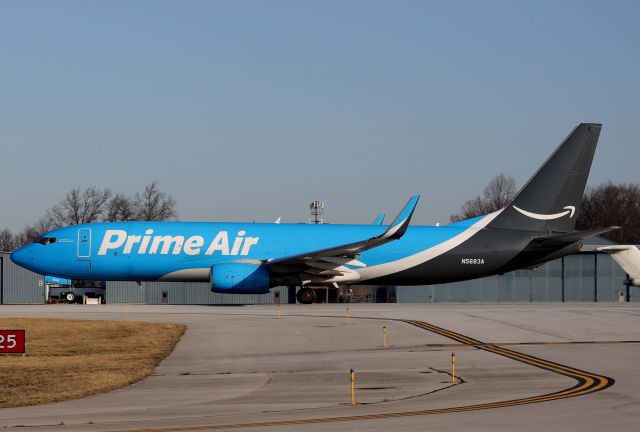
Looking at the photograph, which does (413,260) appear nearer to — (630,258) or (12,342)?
(630,258)

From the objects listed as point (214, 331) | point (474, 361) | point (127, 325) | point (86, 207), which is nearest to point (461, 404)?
point (474, 361)

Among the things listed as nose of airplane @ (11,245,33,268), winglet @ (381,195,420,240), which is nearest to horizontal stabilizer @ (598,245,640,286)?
winglet @ (381,195,420,240)

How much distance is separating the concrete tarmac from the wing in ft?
20.9

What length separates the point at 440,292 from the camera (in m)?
71.1

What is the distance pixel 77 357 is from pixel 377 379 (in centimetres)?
1014

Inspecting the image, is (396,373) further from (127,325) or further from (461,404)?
(127,325)

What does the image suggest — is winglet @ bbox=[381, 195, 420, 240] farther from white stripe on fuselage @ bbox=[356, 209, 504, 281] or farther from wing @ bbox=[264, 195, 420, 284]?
white stripe on fuselage @ bbox=[356, 209, 504, 281]


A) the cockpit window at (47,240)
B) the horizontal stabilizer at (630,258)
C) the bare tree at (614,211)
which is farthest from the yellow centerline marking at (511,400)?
the bare tree at (614,211)

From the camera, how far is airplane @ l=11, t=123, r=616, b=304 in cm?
5019

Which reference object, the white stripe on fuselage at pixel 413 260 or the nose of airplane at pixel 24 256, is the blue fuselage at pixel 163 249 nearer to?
the nose of airplane at pixel 24 256

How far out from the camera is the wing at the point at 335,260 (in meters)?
47.8

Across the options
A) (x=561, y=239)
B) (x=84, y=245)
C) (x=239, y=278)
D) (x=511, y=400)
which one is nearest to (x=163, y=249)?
(x=84, y=245)

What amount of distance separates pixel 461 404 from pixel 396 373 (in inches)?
228

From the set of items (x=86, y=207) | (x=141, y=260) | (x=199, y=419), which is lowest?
(x=199, y=419)
